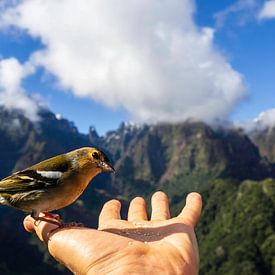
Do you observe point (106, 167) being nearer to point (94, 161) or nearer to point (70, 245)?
point (94, 161)

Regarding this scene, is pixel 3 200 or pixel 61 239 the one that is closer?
pixel 61 239

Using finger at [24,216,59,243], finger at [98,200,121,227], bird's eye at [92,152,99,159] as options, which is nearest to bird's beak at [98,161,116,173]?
bird's eye at [92,152,99,159]

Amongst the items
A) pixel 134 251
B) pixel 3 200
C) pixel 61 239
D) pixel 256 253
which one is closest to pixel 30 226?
pixel 3 200

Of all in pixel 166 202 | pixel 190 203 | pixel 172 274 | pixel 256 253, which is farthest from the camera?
pixel 256 253

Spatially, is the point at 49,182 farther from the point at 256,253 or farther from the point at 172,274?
the point at 256,253

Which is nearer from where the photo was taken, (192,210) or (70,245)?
(70,245)

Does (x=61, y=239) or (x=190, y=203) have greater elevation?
(x=190, y=203)

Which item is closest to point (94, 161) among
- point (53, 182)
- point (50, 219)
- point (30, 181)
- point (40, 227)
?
point (53, 182)

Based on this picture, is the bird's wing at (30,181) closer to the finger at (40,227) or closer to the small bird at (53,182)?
the small bird at (53,182)

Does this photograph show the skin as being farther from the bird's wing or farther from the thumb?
the bird's wing
